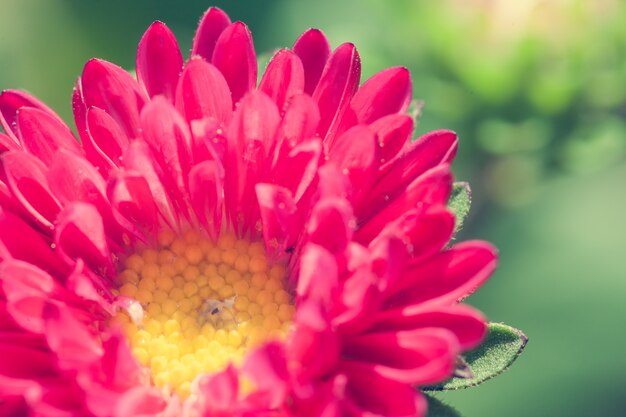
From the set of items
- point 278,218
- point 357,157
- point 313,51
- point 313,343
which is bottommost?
point 313,343

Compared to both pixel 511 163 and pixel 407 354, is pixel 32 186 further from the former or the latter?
pixel 511 163

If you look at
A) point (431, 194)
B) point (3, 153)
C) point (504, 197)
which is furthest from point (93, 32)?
point (431, 194)

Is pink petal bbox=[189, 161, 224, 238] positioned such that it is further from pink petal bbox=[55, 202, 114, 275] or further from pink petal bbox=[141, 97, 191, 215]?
pink petal bbox=[55, 202, 114, 275]

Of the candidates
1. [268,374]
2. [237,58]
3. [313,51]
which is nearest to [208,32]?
[237,58]

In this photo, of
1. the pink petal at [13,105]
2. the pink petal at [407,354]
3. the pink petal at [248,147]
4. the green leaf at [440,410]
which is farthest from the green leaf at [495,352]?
the pink petal at [13,105]

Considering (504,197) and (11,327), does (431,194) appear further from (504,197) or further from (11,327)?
(504,197)

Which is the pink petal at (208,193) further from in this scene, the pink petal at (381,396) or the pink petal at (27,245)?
the pink petal at (381,396)
